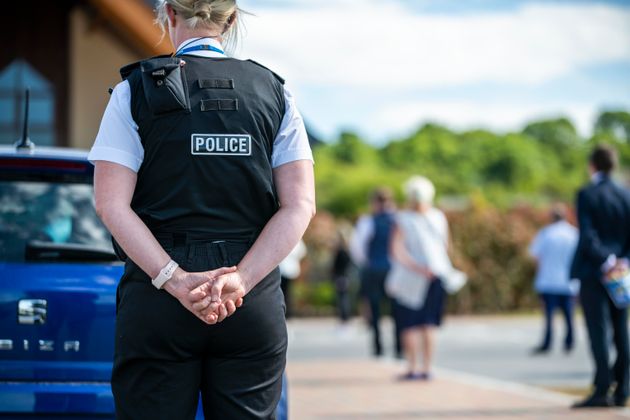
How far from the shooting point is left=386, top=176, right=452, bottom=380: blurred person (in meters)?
10.5

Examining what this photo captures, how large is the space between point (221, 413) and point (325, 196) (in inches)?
1963

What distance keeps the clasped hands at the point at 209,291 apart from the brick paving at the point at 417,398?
198 inches

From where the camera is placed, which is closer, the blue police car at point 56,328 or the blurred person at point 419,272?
the blue police car at point 56,328

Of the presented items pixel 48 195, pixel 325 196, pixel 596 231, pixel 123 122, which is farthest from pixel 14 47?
pixel 325 196

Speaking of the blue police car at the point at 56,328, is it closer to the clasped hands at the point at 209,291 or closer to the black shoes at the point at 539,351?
the clasped hands at the point at 209,291

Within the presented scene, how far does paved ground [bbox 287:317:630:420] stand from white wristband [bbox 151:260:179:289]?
16.7ft

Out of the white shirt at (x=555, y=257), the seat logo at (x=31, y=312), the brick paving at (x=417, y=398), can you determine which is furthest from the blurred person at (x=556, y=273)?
the seat logo at (x=31, y=312)

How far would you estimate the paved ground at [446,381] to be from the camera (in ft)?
27.0

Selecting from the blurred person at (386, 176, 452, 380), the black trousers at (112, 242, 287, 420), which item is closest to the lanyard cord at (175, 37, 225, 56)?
the black trousers at (112, 242, 287, 420)

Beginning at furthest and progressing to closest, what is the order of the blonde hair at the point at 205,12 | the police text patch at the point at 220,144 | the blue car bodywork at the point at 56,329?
the blue car bodywork at the point at 56,329
the blonde hair at the point at 205,12
the police text patch at the point at 220,144

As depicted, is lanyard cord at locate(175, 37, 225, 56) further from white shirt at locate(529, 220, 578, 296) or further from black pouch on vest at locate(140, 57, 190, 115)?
white shirt at locate(529, 220, 578, 296)

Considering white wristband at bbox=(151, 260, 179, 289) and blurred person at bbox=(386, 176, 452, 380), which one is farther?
blurred person at bbox=(386, 176, 452, 380)

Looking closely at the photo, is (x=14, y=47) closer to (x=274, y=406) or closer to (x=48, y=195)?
(x=48, y=195)

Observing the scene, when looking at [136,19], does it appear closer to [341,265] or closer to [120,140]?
[341,265]
